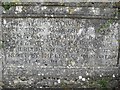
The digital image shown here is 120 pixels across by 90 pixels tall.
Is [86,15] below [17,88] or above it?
above

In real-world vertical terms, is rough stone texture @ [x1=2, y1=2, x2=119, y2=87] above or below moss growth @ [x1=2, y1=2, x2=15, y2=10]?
below

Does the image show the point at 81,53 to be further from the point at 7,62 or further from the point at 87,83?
the point at 7,62

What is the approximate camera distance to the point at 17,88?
5188mm

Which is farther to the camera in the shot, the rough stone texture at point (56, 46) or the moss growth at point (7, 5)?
the rough stone texture at point (56, 46)

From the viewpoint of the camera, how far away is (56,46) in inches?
199

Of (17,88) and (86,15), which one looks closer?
(86,15)

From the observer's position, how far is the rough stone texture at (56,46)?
4.88m

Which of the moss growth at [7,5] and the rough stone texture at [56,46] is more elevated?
the moss growth at [7,5]

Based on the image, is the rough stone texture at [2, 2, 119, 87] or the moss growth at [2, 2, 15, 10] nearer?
the moss growth at [2, 2, 15, 10]

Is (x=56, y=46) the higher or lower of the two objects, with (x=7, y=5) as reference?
lower

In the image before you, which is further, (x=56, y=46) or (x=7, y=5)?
(x=56, y=46)

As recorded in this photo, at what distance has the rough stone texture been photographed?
192 inches

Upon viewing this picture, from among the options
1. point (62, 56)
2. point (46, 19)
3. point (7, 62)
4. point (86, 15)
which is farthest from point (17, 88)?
point (86, 15)

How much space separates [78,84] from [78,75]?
0.16m
